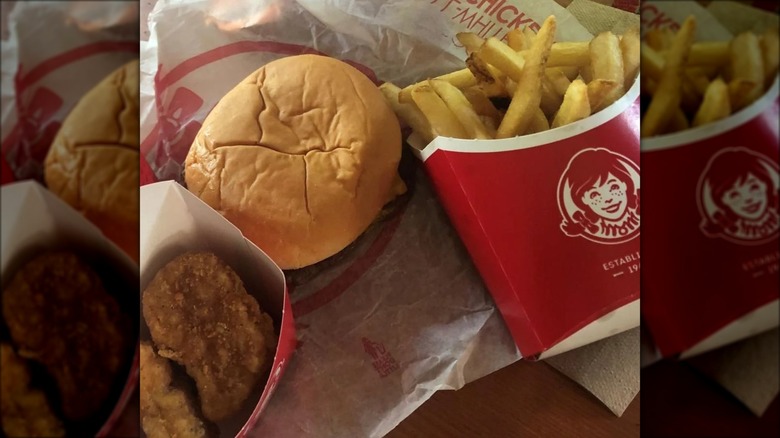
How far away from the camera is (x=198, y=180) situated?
58 centimetres

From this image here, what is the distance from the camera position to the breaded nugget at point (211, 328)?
0.56m

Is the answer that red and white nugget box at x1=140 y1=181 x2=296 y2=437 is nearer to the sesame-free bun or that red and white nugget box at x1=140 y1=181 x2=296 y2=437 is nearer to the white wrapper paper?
the sesame-free bun

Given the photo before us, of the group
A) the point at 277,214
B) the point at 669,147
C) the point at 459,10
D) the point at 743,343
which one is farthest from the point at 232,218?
the point at 743,343

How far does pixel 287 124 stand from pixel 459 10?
204 millimetres

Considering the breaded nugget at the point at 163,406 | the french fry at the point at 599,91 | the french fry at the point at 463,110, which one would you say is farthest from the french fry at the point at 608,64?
the breaded nugget at the point at 163,406

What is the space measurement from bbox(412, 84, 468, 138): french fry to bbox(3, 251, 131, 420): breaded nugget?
447 mm

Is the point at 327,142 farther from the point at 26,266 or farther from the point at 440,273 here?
the point at 26,266

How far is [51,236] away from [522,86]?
22.1 inches

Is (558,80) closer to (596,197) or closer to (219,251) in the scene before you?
(596,197)

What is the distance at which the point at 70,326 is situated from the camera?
72cm

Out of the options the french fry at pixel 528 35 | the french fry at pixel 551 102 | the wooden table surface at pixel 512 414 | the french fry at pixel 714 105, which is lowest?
the wooden table surface at pixel 512 414

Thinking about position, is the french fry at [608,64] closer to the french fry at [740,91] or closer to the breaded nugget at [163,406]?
the french fry at [740,91]

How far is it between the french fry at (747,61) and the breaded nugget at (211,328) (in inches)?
22.1

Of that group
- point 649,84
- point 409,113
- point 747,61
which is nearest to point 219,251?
point 409,113
